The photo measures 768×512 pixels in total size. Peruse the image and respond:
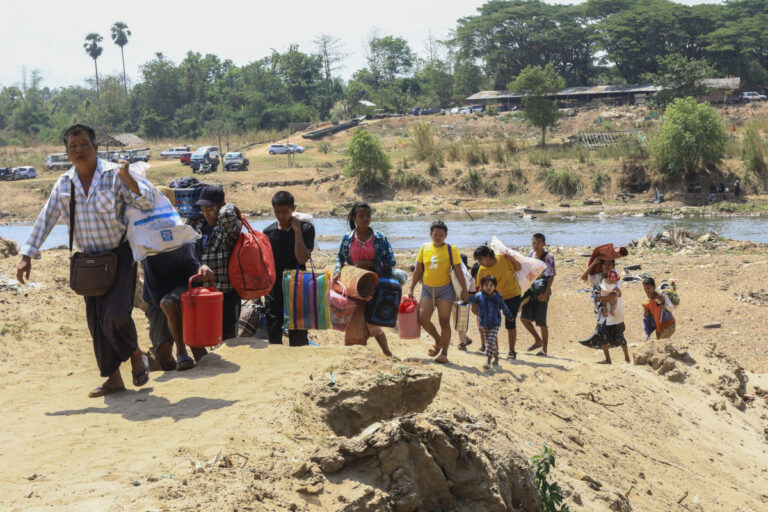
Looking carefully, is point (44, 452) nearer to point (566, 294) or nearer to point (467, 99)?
point (566, 294)

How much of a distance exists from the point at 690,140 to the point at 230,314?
33.3 metres

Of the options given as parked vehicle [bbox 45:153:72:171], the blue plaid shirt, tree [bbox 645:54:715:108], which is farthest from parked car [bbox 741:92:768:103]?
the blue plaid shirt

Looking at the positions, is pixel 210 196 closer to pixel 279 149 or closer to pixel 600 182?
pixel 600 182

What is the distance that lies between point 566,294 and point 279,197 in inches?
356

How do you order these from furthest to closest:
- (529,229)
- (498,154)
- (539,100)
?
(539,100)
(498,154)
(529,229)

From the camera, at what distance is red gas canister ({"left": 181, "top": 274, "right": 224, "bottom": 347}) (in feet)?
17.7

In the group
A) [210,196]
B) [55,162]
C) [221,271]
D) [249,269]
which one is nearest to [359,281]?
[249,269]

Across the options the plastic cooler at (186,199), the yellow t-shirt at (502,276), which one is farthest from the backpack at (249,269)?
the yellow t-shirt at (502,276)

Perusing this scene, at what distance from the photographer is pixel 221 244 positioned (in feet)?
19.9

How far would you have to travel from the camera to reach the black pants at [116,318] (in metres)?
4.97

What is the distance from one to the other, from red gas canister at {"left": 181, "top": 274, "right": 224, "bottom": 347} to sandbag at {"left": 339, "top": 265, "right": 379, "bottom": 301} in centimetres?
138

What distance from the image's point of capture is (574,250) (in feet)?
71.9

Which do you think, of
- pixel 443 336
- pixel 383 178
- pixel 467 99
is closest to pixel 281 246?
pixel 443 336

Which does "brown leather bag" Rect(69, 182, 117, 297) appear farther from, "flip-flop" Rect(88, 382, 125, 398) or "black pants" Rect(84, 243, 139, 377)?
"flip-flop" Rect(88, 382, 125, 398)
